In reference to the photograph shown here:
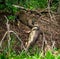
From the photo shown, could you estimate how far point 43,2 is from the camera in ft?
25.6

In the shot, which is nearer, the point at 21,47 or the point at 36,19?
the point at 21,47

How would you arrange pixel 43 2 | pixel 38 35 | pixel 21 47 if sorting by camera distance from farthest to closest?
pixel 43 2, pixel 38 35, pixel 21 47

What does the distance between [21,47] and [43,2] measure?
2843 mm

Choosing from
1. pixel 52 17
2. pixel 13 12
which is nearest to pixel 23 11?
pixel 13 12

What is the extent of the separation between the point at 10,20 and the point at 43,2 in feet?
6.14

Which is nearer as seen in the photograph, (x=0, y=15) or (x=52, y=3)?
(x=0, y=15)

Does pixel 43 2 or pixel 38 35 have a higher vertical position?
pixel 43 2

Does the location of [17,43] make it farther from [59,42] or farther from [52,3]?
[52,3]

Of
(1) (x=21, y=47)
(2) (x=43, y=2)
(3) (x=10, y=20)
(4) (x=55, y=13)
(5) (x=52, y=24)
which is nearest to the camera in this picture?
(1) (x=21, y=47)

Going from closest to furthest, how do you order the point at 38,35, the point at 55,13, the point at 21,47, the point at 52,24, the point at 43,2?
the point at 21,47 < the point at 38,35 < the point at 52,24 < the point at 55,13 < the point at 43,2

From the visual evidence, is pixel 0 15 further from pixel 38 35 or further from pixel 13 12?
pixel 38 35

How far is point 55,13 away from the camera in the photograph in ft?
23.9

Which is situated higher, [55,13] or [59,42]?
[55,13]

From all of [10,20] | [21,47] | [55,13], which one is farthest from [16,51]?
[55,13]
